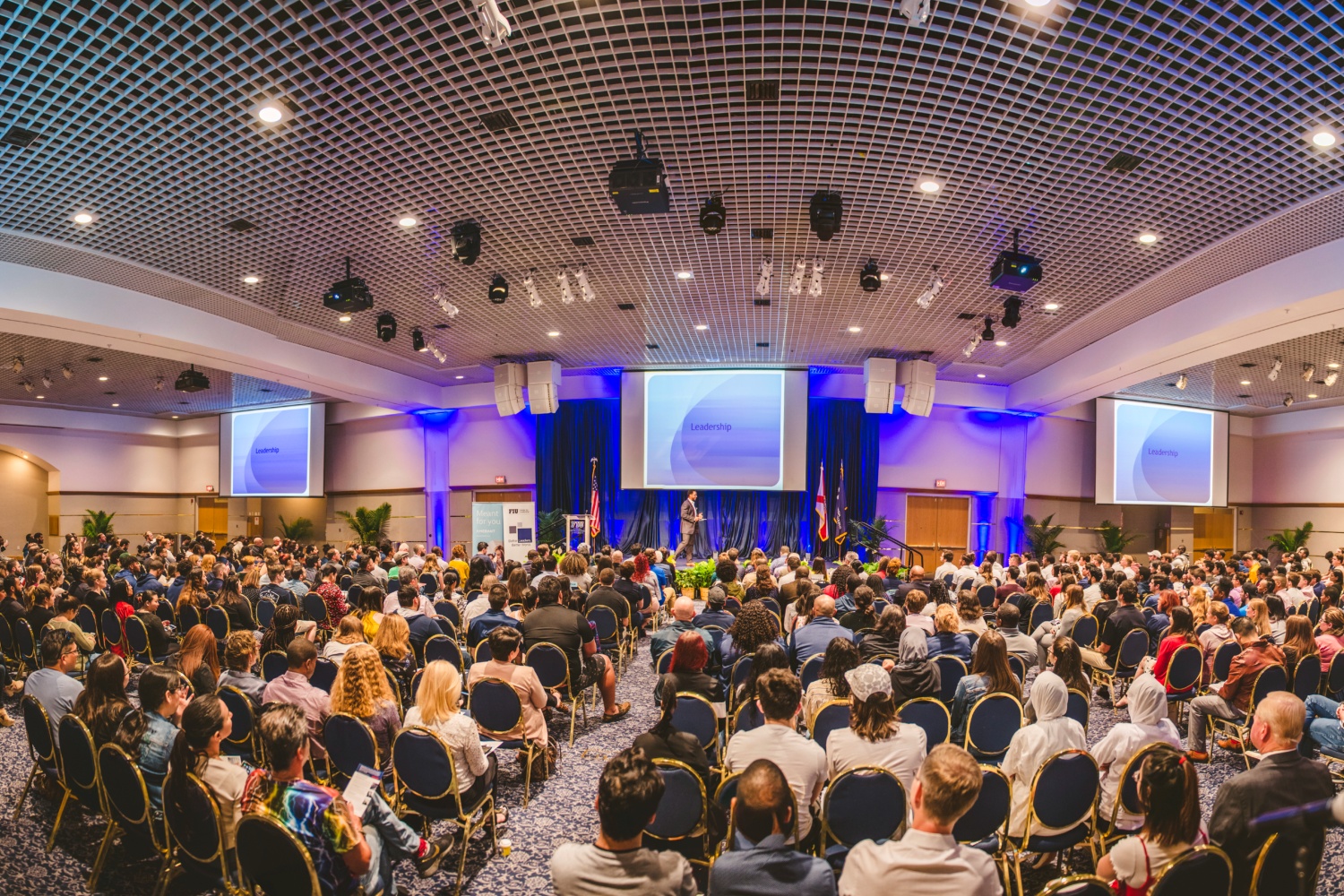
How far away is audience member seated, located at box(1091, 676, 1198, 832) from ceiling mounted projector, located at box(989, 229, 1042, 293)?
5.38m

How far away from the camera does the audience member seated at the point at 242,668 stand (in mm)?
4727

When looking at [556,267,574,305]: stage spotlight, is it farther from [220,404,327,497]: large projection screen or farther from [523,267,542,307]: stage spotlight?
[220,404,327,497]: large projection screen

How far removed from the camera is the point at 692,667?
4707mm

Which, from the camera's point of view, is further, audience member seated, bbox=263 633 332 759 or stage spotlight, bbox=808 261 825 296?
stage spotlight, bbox=808 261 825 296

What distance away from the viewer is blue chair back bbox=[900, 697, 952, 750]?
4418mm

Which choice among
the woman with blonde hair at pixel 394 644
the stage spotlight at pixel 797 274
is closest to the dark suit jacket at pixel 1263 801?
the woman with blonde hair at pixel 394 644

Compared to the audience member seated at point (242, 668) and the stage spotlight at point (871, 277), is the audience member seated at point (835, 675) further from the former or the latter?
the stage spotlight at point (871, 277)

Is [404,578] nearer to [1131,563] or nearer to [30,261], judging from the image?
[30,261]

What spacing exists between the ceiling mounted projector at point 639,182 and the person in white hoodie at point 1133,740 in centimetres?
476

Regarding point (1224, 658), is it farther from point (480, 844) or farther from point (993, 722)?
point (480, 844)

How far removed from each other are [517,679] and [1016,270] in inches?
263

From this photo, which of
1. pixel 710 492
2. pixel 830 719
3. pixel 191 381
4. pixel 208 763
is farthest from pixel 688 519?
pixel 208 763

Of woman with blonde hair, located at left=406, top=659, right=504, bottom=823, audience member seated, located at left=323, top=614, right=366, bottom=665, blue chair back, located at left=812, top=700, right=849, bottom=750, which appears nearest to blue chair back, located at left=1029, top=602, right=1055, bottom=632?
blue chair back, located at left=812, top=700, right=849, bottom=750

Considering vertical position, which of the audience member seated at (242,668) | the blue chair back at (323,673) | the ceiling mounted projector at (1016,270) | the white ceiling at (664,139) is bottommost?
the blue chair back at (323,673)
